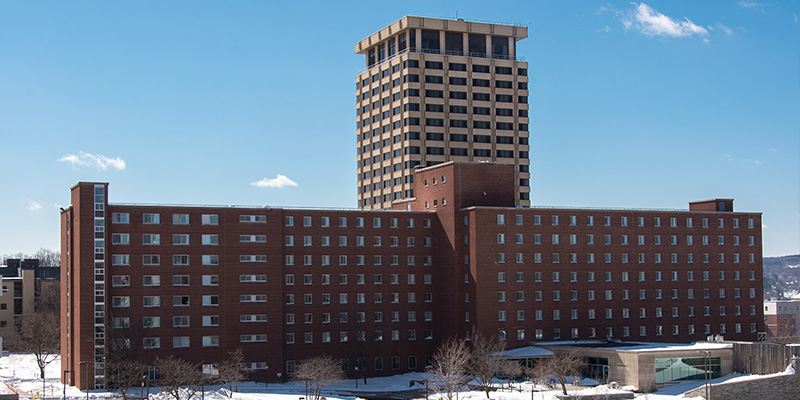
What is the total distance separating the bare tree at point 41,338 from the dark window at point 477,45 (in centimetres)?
8724

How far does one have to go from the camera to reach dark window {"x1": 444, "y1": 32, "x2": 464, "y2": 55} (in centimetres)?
17925

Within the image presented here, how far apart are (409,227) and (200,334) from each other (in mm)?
31256

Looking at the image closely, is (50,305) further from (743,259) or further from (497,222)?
(743,259)

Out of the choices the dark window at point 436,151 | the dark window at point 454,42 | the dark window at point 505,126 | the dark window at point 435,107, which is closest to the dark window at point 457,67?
the dark window at point 454,42

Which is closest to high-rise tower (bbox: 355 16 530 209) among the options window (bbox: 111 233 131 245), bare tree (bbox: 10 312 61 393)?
bare tree (bbox: 10 312 61 393)

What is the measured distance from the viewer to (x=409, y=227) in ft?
435

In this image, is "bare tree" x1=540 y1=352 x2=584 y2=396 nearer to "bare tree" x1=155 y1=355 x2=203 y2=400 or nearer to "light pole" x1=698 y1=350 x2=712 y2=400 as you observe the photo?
"light pole" x1=698 y1=350 x2=712 y2=400

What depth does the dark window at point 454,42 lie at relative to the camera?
179250 mm

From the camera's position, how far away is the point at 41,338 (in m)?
150

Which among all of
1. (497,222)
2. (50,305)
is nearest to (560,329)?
(497,222)

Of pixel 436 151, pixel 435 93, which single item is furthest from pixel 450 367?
pixel 435 93

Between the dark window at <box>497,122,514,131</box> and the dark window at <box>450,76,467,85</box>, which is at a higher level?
the dark window at <box>450,76,467,85</box>

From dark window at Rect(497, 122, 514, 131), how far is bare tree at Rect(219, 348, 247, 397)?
78.0 meters

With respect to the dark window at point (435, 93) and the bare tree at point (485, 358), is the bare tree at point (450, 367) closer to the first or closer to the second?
the bare tree at point (485, 358)
